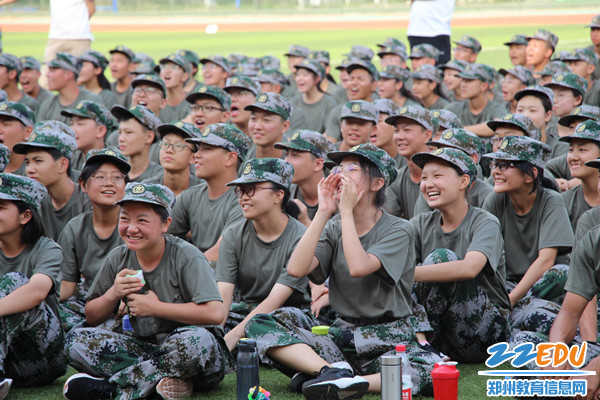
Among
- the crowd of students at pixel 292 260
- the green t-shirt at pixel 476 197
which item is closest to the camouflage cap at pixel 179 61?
the crowd of students at pixel 292 260

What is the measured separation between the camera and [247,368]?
169 inches

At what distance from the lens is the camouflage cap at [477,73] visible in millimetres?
10438

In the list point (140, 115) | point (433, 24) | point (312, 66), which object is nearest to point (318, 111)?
point (312, 66)

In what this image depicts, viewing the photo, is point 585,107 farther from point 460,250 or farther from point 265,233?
point 265,233

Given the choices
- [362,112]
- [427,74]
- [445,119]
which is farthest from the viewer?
[427,74]

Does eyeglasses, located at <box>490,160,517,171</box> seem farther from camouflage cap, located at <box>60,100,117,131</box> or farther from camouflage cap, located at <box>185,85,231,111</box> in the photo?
camouflage cap, located at <box>60,100,117,131</box>

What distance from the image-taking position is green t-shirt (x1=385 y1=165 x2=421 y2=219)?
7.18m

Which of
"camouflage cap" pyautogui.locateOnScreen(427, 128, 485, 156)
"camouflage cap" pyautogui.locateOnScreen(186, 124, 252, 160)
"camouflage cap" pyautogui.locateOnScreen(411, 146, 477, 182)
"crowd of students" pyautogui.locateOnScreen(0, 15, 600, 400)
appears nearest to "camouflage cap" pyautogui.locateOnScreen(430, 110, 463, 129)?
"crowd of students" pyautogui.locateOnScreen(0, 15, 600, 400)

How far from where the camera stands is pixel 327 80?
13.6 m

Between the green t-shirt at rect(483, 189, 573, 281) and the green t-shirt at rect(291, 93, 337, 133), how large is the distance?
5259 millimetres

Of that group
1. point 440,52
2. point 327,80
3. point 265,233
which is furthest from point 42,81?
point 265,233

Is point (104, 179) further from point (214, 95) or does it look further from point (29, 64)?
point (29, 64)

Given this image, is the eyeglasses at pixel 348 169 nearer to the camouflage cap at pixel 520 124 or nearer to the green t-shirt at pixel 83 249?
the green t-shirt at pixel 83 249

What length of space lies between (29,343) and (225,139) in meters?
2.57
